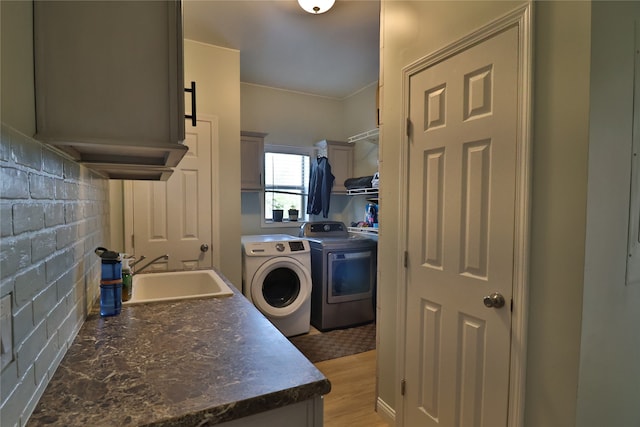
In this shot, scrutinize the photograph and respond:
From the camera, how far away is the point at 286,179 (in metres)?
4.22

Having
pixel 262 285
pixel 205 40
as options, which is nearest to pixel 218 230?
pixel 262 285

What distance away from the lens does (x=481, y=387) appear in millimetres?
1431

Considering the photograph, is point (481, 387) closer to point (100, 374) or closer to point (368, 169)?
point (100, 374)

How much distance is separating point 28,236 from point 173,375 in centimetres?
46

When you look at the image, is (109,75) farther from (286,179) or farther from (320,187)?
(286,179)

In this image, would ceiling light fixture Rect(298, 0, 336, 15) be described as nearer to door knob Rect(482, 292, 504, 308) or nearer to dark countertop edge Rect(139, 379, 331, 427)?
door knob Rect(482, 292, 504, 308)

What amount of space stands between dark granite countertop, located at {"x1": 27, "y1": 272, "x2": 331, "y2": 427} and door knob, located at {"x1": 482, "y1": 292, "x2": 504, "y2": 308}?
858 millimetres

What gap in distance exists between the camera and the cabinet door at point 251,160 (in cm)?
356

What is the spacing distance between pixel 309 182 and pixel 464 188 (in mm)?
2886

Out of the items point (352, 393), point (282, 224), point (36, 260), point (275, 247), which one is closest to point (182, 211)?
point (275, 247)

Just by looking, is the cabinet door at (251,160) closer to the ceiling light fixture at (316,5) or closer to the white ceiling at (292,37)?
the white ceiling at (292,37)

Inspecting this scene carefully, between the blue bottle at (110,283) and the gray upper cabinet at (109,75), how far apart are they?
0.47 metres

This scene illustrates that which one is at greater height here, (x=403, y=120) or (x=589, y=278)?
(x=403, y=120)

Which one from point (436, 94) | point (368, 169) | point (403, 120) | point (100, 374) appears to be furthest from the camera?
point (368, 169)
